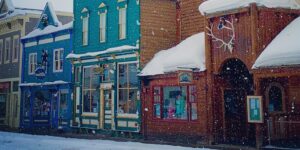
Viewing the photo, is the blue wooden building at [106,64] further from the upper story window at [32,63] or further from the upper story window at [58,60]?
the upper story window at [32,63]

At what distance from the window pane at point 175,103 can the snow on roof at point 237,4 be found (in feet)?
13.4

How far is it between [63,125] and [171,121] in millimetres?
10362

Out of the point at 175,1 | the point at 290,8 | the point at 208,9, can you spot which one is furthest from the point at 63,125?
the point at 290,8

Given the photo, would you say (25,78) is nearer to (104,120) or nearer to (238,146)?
(104,120)

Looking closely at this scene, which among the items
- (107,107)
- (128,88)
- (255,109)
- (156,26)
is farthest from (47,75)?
(255,109)

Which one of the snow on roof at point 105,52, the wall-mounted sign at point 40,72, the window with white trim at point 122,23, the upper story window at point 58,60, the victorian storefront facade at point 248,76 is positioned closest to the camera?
the victorian storefront facade at point 248,76

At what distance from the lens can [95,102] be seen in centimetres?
2519

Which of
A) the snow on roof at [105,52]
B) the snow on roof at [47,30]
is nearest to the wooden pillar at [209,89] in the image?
the snow on roof at [105,52]

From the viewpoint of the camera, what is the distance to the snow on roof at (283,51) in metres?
14.6

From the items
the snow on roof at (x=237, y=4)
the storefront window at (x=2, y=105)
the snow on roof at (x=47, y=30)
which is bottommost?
the storefront window at (x=2, y=105)

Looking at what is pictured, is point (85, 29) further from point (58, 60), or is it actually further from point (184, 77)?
point (184, 77)

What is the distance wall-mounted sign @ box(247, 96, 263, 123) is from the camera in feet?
51.3

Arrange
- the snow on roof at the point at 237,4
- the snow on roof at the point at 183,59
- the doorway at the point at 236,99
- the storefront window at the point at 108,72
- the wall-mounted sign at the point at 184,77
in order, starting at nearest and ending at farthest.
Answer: the snow on roof at the point at 237,4
the wall-mounted sign at the point at 184,77
the snow on roof at the point at 183,59
the doorway at the point at 236,99
the storefront window at the point at 108,72

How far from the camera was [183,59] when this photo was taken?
61.7 ft
